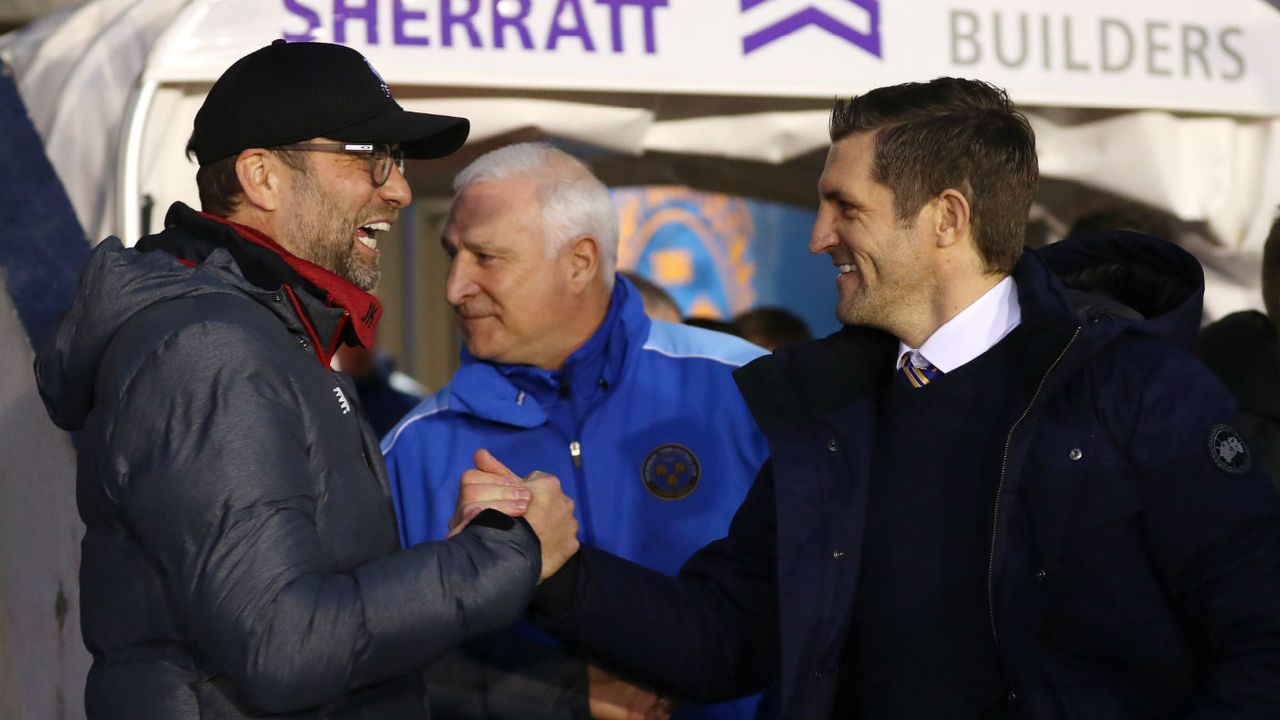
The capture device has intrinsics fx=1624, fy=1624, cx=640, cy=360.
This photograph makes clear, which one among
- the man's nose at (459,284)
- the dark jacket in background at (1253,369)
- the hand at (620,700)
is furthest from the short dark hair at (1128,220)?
the hand at (620,700)

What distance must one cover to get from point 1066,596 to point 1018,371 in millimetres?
378

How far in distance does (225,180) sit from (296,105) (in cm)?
16

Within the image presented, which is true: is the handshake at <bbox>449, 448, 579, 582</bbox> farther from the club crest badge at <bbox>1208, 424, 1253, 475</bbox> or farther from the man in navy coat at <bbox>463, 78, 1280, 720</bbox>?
the club crest badge at <bbox>1208, 424, 1253, 475</bbox>

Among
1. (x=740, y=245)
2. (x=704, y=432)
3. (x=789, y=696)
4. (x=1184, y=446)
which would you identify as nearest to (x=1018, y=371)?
(x=1184, y=446)

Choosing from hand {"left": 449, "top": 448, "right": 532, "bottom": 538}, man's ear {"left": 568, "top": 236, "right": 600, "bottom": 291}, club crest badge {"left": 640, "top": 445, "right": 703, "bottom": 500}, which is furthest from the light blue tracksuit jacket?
hand {"left": 449, "top": 448, "right": 532, "bottom": 538}

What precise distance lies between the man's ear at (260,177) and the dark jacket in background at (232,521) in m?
0.13

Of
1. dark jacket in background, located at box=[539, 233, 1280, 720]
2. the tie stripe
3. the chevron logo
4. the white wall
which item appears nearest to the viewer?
dark jacket in background, located at box=[539, 233, 1280, 720]

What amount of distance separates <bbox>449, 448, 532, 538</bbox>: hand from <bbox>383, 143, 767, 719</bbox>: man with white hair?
0.84m

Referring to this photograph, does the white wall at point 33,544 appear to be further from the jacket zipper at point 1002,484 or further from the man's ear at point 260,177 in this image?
the jacket zipper at point 1002,484

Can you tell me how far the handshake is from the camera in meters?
2.45

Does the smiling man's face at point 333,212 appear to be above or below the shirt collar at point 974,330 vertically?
above

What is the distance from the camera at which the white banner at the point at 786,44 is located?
147 inches

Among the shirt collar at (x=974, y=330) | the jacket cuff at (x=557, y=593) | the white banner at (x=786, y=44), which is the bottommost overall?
the jacket cuff at (x=557, y=593)

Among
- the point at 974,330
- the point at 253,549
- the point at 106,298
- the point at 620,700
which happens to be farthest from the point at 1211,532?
the point at 106,298
